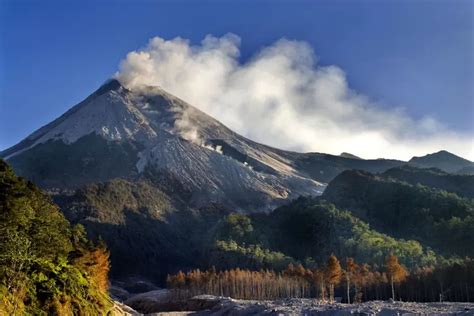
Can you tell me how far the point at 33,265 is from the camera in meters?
→ 39.8

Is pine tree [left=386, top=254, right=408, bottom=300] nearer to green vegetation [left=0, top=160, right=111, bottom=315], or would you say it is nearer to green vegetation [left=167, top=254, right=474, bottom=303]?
green vegetation [left=167, top=254, right=474, bottom=303]

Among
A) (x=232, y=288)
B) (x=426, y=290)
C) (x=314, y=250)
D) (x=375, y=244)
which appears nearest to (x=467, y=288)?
(x=426, y=290)

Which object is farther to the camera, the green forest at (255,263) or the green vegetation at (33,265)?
the green forest at (255,263)

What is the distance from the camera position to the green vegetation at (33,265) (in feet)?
117

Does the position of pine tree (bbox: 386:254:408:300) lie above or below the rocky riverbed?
above

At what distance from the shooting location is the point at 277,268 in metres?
154

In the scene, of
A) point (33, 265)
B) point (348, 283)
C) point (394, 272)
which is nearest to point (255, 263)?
point (394, 272)

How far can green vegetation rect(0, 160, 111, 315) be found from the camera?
35.6 meters

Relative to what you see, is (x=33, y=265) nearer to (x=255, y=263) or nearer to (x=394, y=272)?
(x=394, y=272)

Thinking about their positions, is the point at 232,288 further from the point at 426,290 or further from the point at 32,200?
the point at 32,200

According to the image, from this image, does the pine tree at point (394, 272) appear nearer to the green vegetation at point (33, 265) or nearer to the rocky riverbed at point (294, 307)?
the rocky riverbed at point (294, 307)

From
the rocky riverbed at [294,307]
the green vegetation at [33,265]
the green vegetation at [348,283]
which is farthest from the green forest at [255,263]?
the rocky riverbed at [294,307]

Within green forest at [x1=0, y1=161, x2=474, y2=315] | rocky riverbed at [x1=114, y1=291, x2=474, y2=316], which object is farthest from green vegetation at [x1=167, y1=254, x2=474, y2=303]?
rocky riverbed at [x1=114, y1=291, x2=474, y2=316]

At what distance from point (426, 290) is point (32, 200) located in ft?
236
